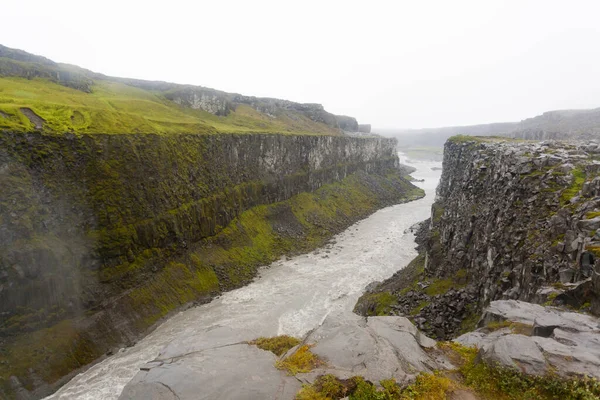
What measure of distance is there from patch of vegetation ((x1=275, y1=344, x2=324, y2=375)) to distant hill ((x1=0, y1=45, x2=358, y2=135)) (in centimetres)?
3681

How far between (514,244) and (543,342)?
13.9 m

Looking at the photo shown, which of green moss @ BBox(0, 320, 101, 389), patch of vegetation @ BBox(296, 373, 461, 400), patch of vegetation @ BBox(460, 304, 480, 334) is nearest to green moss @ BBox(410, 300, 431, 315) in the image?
patch of vegetation @ BBox(460, 304, 480, 334)

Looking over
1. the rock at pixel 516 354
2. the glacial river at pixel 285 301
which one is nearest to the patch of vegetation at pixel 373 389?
the rock at pixel 516 354

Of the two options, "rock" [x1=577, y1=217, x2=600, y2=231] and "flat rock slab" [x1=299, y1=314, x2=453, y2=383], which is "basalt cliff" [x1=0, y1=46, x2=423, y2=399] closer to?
"flat rock slab" [x1=299, y1=314, x2=453, y2=383]

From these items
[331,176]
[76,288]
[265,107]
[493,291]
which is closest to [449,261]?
[493,291]

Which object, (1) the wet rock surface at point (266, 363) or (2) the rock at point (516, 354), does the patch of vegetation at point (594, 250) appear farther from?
(1) the wet rock surface at point (266, 363)

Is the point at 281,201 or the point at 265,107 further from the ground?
the point at 265,107

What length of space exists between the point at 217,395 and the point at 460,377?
8.70 metres

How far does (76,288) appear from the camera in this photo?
34281 mm

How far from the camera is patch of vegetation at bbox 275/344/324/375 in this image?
40.7 feet

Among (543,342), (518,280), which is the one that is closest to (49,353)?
(543,342)

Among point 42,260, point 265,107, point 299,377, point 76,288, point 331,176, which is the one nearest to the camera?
point 299,377

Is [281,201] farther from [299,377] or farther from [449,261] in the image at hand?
[299,377]

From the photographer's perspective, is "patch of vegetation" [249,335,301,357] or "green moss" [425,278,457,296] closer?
"patch of vegetation" [249,335,301,357]
